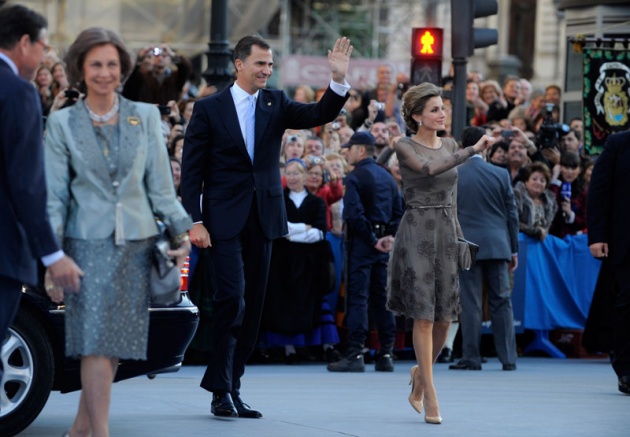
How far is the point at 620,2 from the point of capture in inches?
804

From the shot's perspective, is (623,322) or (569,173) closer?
(623,322)

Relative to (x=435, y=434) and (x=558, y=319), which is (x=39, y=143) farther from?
(x=558, y=319)

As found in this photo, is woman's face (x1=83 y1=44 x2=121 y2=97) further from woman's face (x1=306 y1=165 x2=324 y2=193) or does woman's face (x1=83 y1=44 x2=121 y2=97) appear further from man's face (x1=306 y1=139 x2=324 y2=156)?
man's face (x1=306 y1=139 x2=324 y2=156)

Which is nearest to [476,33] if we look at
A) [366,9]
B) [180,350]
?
[180,350]

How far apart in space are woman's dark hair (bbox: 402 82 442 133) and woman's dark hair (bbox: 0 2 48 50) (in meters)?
3.59

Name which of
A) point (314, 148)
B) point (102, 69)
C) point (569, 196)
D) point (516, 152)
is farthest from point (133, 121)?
point (569, 196)

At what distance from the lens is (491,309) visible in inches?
582

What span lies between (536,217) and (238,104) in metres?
7.29

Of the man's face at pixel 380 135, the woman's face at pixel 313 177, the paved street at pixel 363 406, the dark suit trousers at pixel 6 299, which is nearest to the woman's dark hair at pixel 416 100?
the paved street at pixel 363 406

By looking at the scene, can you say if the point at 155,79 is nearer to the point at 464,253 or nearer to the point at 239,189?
the point at 464,253

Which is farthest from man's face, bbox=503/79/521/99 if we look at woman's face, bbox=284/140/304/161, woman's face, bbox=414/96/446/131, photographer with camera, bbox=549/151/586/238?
woman's face, bbox=414/96/446/131

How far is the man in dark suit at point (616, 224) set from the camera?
11.4 metres

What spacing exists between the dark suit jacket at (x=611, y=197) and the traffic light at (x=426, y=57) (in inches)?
190

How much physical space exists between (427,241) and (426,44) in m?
6.82
